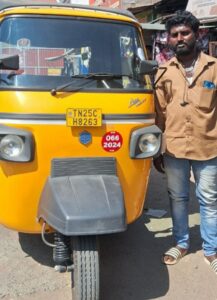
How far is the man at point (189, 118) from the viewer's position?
3479 millimetres

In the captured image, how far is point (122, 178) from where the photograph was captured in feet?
10.9

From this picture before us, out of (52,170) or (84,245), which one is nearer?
(84,245)

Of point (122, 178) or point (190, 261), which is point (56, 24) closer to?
point (122, 178)

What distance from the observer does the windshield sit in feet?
10.6

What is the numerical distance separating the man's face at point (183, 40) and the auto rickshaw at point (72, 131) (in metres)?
0.25

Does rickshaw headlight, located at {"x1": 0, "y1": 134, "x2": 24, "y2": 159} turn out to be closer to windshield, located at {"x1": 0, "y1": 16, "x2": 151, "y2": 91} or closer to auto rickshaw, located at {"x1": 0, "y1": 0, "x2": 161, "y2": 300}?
auto rickshaw, located at {"x1": 0, "y1": 0, "x2": 161, "y2": 300}

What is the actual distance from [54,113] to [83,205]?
0.69 meters

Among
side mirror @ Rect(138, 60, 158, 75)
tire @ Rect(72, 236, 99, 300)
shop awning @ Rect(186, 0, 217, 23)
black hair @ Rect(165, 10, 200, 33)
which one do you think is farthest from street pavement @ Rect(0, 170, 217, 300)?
shop awning @ Rect(186, 0, 217, 23)

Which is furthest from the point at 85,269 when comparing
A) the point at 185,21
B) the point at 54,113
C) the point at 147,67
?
the point at 185,21

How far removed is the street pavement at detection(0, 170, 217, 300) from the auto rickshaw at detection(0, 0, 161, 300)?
0.46 metres

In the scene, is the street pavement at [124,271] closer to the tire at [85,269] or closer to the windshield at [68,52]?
the tire at [85,269]

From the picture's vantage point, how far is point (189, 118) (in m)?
3.52

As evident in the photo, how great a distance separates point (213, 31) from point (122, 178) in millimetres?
6973

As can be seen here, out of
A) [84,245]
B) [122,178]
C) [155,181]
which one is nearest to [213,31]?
[155,181]
